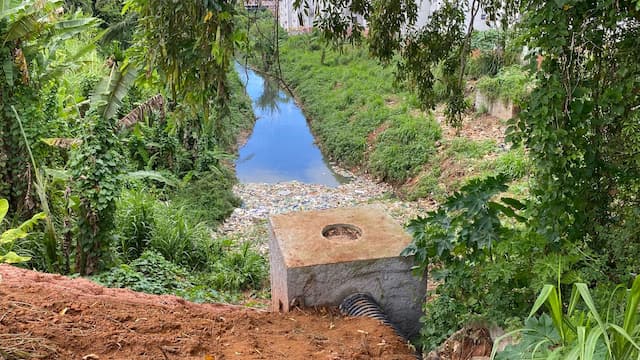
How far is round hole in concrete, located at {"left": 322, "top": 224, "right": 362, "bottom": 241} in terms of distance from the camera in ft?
13.7

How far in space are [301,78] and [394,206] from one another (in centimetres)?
1015

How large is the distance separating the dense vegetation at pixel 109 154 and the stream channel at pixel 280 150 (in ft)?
13.9

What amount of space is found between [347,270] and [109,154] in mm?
3275

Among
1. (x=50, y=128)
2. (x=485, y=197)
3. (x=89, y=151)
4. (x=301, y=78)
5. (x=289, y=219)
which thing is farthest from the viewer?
(x=301, y=78)

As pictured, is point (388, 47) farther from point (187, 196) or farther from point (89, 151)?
point (187, 196)

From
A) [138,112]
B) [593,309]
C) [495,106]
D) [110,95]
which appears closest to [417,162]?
[495,106]

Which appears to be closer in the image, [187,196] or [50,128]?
[50,128]

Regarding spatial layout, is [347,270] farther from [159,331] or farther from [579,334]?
[579,334]

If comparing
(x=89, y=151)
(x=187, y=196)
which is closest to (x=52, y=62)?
(x=89, y=151)

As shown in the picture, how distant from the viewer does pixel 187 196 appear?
10.4 metres

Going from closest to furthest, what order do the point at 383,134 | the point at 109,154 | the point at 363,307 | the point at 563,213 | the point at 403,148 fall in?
the point at 563,213
the point at 363,307
the point at 109,154
the point at 403,148
the point at 383,134

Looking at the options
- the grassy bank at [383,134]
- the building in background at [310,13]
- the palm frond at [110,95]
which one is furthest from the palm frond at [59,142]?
the grassy bank at [383,134]

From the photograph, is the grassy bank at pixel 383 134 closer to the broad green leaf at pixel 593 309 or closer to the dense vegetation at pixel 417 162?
the dense vegetation at pixel 417 162

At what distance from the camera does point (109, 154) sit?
5.83m
